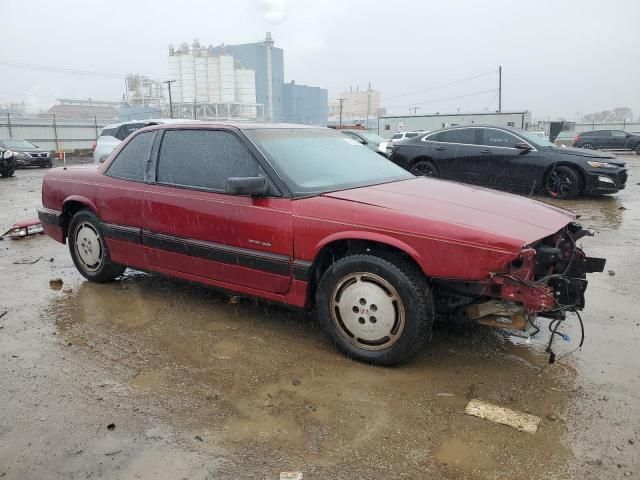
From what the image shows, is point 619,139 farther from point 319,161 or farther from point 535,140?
point 319,161

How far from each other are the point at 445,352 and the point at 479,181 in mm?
7323

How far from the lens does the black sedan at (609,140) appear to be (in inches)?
1025

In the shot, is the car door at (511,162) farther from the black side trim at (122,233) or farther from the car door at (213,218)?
the black side trim at (122,233)

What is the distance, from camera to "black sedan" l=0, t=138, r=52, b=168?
1967 centimetres

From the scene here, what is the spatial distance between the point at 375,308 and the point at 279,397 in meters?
0.79

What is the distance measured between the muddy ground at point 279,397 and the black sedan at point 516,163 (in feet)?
18.3

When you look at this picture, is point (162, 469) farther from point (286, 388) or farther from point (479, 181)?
point (479, 181)

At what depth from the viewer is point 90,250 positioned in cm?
498

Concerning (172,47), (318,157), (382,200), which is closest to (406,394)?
(382,200)

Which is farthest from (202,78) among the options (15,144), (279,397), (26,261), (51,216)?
(279,397)

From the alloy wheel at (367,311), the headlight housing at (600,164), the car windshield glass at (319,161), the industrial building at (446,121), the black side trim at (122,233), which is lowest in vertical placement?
the alloy wheel at (367,311)

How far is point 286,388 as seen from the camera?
10.0ft

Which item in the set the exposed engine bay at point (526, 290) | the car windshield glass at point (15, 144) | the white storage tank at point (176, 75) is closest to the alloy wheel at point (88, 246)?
the exposed engine bay at point (526, 290)

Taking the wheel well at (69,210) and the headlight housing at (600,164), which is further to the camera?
the headlight housing at (600,164)
